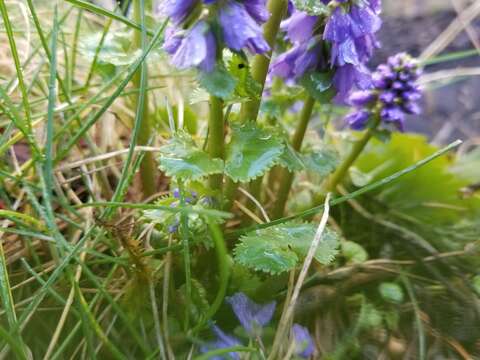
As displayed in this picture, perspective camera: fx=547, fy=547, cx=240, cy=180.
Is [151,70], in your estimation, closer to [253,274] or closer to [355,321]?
[253,274]

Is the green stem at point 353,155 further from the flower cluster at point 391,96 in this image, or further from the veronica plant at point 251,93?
the veronica plant at point 251,93

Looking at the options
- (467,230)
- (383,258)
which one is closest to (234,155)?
(383,258)

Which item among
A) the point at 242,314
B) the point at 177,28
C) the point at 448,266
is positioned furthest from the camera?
the point at 448,266

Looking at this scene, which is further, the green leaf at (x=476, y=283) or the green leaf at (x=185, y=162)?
the green leaf at (x=476, y=283)

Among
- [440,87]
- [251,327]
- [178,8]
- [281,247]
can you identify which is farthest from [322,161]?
[440,87]

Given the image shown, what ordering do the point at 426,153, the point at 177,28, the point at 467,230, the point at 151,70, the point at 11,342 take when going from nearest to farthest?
Result: the point at 11,342
the point at 177,28
the point at 467,230
the point at 426,153
the point at 151,70

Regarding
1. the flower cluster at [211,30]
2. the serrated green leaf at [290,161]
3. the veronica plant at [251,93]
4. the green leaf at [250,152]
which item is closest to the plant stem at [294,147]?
the veronica plant at [251,93]
